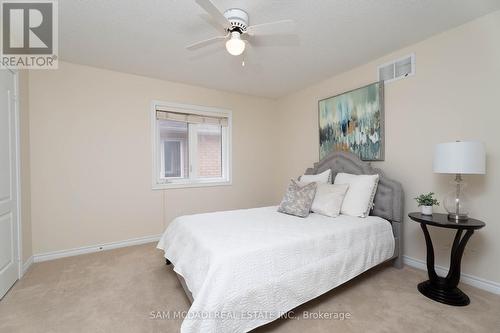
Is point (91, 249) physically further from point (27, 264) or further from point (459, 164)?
point (459, 164)

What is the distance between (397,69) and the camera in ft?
8.85

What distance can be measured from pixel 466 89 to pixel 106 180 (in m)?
4.35

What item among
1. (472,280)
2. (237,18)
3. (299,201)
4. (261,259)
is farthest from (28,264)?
(472,280)

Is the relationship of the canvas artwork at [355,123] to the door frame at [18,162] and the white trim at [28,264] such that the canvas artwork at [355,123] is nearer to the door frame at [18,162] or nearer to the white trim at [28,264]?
the door frame at [18,162]

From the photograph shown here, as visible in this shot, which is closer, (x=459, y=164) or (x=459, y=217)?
(x=459, y=164)

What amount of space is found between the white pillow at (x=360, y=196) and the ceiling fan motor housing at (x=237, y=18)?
206cm

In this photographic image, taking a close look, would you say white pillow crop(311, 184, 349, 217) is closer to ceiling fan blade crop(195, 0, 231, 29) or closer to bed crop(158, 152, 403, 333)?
bed crop(158, 152, 403, 333)

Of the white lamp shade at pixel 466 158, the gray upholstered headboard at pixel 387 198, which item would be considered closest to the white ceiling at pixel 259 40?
the white lamp shade at pixel 466 158

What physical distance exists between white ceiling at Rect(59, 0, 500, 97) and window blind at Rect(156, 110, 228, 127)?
0.56 m

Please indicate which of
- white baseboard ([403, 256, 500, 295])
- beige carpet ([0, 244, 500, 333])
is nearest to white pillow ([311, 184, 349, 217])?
beige carpet ([0, 244, 500, 333])

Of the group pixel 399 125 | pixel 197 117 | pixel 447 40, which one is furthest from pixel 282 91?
pixel 447 40

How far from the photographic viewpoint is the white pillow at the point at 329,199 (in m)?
2.54

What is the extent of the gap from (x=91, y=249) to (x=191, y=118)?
2.37m

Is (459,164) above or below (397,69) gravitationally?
below
